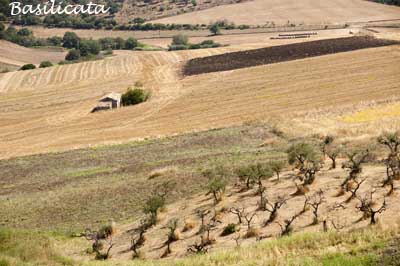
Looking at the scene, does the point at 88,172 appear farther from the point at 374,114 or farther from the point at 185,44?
the point at 185,44

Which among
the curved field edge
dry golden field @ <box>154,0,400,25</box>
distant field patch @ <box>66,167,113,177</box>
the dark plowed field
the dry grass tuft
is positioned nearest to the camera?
the curved field edge

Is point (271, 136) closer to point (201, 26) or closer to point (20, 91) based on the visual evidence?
point (20, 91)

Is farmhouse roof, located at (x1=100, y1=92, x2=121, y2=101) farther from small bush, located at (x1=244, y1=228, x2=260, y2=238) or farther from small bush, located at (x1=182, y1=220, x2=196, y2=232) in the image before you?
small bush, located at (x1=244, y1=228, x2=260, y2=238)

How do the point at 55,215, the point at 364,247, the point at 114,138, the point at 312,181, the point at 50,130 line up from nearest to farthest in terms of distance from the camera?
the point at 364,247 < the point at 312,181 < the point at 55,215 < the point at 114,138 < the point at 50,130

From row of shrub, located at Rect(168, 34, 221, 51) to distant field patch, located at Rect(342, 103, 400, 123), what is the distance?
7115 cm

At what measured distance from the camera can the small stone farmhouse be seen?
74281 mm

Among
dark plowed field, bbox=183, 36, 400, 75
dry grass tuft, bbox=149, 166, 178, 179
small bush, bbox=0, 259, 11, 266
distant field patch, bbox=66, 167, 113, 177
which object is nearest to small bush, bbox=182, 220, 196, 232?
dry grass tuft, bbox=149, 166, 178, 179

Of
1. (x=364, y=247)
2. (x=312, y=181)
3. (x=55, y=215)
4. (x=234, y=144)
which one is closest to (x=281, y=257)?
(x=364, y=247)

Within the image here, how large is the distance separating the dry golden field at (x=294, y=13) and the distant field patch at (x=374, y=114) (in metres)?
86.8

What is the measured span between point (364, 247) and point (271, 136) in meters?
35.9

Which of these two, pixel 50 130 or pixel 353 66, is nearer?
pixel 50 130

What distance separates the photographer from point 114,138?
5975 cm

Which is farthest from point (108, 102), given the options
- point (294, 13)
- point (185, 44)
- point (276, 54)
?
point (294, 13)

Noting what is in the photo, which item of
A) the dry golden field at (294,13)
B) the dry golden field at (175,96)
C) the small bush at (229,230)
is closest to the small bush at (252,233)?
the small bush at (229,230)
